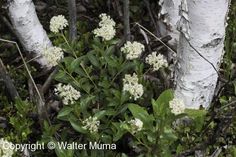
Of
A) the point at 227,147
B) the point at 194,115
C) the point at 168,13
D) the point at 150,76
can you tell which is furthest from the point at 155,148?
the point at 168,13

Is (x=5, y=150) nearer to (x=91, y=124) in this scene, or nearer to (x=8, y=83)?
(x=91, y=124)

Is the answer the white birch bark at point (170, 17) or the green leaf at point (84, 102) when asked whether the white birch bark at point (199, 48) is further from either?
the green leaf at point (84, 102)

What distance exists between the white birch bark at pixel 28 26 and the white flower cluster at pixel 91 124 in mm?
578

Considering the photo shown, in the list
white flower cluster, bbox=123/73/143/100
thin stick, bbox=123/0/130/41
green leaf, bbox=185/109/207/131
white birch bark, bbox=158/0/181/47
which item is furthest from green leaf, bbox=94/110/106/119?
white birch bark, bbox=158/0/181/47

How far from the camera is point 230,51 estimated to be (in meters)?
2.33

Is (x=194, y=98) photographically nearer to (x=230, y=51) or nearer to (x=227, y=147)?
(x=227, y=147)

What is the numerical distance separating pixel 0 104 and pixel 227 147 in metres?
0.99

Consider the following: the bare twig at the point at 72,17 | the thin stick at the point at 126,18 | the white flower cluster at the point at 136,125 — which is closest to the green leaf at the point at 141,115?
the white flower cluster at the point at 136,125

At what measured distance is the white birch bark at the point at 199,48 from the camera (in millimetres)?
1751

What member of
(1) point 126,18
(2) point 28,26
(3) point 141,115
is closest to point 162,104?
(3) point 141,115

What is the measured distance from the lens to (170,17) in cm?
227

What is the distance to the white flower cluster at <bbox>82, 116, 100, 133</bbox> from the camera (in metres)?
1.68

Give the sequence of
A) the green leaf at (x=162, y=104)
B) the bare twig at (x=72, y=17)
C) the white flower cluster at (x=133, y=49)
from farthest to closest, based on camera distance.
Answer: the bare twig at (x=72, y=17) → the white flower cluster at (x=133, y=49) → the green leaf at (x=162, y=104)

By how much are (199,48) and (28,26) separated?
794mm
